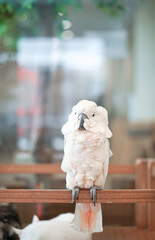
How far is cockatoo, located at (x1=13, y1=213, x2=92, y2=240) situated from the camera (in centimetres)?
100

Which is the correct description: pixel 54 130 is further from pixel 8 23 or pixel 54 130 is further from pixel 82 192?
pixel 82 192

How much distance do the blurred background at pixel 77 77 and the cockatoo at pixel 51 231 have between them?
0.83 meters

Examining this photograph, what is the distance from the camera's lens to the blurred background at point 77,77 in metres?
1.92

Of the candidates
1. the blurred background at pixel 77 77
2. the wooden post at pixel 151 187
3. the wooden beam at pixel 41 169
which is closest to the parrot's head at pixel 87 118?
the wooden post at pixel 151 187

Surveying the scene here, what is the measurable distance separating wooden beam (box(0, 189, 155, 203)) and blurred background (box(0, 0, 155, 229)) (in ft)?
3.17

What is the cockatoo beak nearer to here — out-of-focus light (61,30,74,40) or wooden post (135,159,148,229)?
wooden post (135,159,148,229)

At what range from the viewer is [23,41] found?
196 centimetres

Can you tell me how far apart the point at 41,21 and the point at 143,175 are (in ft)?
3.32

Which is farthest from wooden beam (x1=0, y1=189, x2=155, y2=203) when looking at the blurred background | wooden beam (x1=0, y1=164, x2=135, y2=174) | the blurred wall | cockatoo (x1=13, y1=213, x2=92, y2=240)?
the blurred wall

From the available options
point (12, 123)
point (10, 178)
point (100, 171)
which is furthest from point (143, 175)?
point (12, 123)

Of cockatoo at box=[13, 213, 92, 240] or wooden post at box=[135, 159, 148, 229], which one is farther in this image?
wooden post at box=[135, 159, 148, 229]

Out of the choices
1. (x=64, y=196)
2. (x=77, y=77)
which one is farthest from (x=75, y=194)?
(x=77, y=77)

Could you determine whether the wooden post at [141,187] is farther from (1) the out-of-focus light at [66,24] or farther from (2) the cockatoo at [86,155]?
(1) the out-of-focus light at [66,24]

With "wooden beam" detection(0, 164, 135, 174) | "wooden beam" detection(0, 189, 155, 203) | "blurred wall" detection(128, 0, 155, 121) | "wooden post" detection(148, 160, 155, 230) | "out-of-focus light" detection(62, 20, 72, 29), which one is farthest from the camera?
"blurred wall" detection(128, 0, 155, 121)
